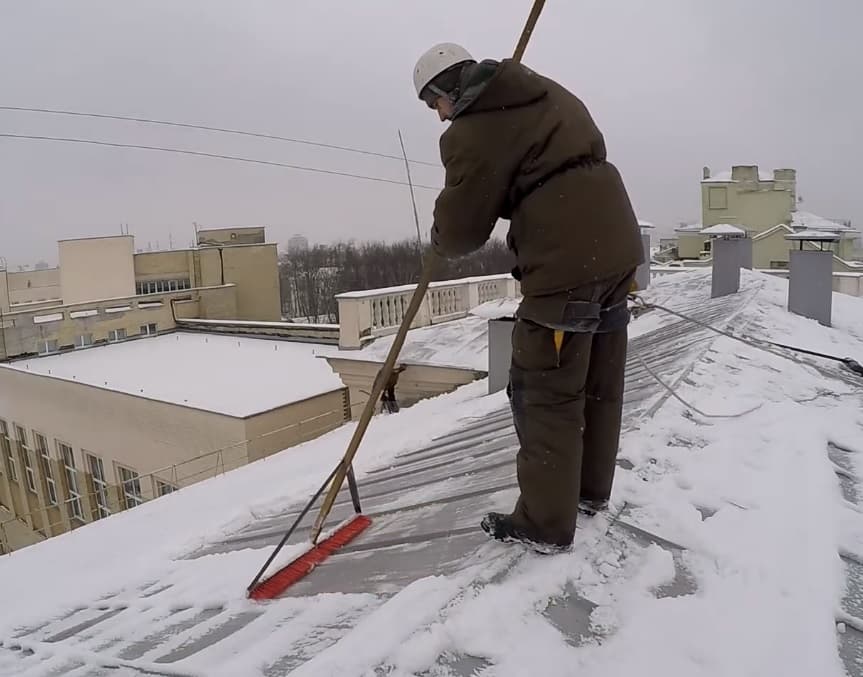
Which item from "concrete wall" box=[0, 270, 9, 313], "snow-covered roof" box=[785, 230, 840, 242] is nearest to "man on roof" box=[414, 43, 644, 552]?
"snow-covered roof" box=[785, 230, 840, 242]

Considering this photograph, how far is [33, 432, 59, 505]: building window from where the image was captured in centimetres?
1803

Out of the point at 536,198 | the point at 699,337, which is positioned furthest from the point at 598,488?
the point at 699,337

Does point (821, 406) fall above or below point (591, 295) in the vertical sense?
below

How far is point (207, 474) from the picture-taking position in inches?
450

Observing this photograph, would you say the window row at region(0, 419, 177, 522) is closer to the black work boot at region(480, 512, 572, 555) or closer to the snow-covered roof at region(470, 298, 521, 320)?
the snow-covered roof at region(470, 298, 521, 320)

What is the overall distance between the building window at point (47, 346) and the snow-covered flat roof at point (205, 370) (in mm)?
295

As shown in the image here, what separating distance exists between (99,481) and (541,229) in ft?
53.4

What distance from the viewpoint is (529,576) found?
2.23 meters

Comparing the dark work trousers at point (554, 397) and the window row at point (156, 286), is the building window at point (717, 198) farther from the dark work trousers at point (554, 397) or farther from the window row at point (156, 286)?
the dark work trousers at point (554, 397)

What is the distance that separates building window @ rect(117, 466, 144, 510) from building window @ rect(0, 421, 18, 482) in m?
7.75

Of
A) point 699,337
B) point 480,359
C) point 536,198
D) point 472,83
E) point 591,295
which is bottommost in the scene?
point 480,359

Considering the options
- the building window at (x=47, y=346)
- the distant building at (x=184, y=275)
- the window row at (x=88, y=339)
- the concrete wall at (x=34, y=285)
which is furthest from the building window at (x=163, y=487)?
the concrete wall at (x=34, y=285)

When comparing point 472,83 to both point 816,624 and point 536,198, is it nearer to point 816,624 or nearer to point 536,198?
point 536,198

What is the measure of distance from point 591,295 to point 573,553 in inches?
35.9
